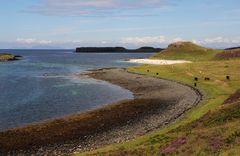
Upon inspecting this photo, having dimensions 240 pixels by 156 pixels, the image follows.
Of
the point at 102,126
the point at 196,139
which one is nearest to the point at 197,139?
the point at 196,139

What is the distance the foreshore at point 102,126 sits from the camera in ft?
142

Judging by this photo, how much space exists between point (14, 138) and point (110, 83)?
209 ft

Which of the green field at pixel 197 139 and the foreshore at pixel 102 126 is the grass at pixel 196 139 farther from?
the foreshore at pixel 102 126

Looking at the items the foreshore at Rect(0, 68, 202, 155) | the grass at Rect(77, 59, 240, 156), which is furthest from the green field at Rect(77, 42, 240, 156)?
the foreshore at Rect(0, 68, 202, 155)

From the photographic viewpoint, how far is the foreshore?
4328cm

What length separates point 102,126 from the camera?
52.1 m

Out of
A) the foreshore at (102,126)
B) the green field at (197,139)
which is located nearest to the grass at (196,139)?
Answer: the green field at (197,139)

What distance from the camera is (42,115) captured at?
6159 centimetres

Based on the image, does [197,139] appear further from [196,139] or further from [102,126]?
[102,126]

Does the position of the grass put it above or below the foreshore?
above

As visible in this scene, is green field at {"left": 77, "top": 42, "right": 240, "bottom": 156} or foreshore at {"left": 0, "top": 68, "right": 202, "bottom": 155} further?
foreshore at {"left": 0, "top": 68, "right": 202, "bottom": 155}

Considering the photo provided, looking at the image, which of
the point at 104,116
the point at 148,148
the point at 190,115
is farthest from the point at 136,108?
the point at 148,148

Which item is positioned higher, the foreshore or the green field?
the green field

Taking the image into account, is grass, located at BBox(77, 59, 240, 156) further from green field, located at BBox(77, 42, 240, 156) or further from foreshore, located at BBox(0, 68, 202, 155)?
foreshore, located at BBox(0, 68, 202, 155)
